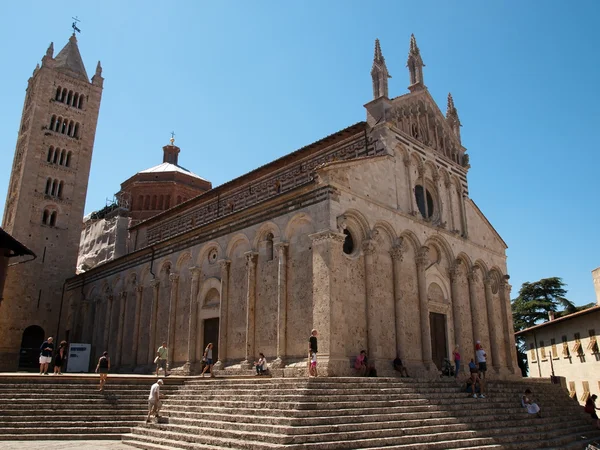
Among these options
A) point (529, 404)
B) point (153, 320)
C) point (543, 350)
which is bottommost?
point (529, 404)

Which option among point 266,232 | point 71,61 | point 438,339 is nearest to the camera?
point 266,232

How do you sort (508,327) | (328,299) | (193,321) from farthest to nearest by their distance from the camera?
(508,327)
(193,321)
(328,299)

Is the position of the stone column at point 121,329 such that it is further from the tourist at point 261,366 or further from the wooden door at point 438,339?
the wooden door at point 438,339

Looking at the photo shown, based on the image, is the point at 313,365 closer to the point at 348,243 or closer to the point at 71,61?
the point at 348,243

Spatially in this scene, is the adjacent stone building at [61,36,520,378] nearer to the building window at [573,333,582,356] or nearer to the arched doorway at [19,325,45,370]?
the arched doorway at [19,325,45,370]

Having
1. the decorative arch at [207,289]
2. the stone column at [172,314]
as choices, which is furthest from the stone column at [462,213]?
the stone column at [172,314]

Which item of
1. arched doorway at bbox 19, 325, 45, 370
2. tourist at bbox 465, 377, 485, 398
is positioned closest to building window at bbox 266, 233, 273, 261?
tourist at bbox 465, 377, 485, 398

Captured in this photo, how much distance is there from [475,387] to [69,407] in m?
11.3

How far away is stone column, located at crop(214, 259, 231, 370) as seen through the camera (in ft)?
61.4

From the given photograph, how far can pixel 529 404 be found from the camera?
46.1ft

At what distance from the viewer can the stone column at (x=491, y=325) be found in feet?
72.5

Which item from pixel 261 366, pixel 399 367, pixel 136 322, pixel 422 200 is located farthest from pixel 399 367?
pixel 136 322

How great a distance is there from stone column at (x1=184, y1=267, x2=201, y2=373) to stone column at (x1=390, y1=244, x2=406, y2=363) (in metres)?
8.39

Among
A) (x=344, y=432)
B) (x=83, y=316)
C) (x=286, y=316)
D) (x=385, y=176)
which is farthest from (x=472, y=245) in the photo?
(x=83, y=316)
